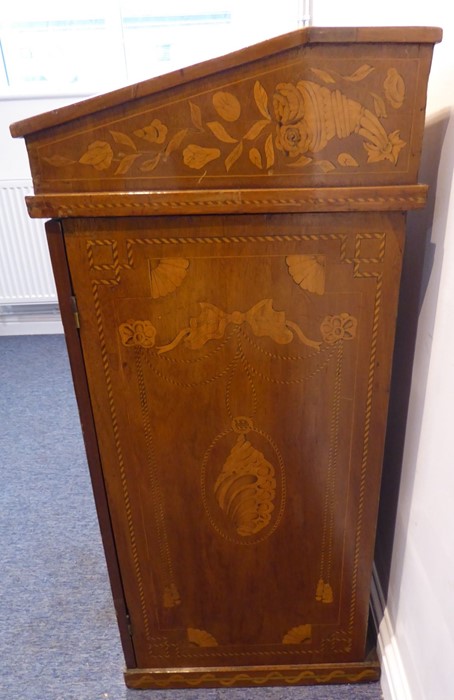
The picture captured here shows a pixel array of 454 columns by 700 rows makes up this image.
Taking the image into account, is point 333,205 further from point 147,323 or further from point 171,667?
point 171,667

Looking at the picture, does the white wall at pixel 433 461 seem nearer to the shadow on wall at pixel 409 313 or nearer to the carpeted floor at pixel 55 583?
the shadow on wall at pixel 409 313

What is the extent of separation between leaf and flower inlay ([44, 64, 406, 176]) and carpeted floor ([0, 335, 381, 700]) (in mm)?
1093

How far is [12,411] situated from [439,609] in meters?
2.01

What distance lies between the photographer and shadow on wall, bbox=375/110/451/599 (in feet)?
2.80

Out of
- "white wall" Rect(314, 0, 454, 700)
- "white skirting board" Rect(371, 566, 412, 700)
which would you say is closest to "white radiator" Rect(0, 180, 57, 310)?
"white wall" Rect(314, 0, 454, 700)

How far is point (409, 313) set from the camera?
3.25ft

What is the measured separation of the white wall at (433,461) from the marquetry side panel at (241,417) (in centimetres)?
8

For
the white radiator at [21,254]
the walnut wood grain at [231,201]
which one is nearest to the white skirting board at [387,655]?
the walnut wood grain at [231,201]

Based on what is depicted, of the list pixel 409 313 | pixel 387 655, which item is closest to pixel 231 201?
pixel 409 313

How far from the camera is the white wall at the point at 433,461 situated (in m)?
0.79

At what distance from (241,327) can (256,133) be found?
0.95ft

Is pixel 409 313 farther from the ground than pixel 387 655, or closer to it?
farther from the ground

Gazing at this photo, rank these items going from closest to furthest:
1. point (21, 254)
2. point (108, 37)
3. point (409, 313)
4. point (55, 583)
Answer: point (409, 313) → point (55, 583) → point (108, 37) → point (21, 254)

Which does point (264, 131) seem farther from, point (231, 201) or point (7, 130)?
point (7, 130)
